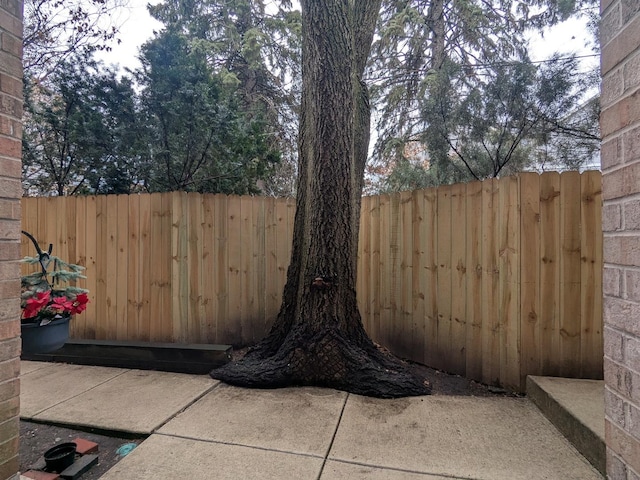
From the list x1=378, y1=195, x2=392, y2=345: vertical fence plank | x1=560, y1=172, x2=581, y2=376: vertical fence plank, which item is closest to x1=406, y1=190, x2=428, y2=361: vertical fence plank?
x1=378, y1=195, x2=392, y2=345: vertical fence plank

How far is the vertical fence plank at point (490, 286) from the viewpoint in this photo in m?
2.95

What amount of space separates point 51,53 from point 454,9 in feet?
27.7

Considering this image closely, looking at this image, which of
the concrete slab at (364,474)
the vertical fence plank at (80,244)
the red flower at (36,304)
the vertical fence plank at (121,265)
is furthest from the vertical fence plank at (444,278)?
the vertical fence plank at (80,244)

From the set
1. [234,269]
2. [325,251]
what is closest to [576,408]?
[325,251]

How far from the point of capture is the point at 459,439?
2.24 meters

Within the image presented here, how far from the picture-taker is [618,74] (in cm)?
113

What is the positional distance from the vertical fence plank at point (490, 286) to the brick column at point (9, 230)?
3037 mm

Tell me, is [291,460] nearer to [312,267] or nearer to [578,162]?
[312,267]

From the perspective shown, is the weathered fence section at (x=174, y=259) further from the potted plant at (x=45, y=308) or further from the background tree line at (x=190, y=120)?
the potted plant at (x=45, y=308)

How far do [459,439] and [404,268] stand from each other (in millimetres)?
1749

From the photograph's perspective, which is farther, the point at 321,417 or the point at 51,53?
the point at 51,53

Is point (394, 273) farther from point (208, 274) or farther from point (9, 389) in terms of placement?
point (9, 389)

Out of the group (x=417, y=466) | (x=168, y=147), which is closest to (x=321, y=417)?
(x=417, y=466)

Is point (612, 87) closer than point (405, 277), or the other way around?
point (612, 87)
